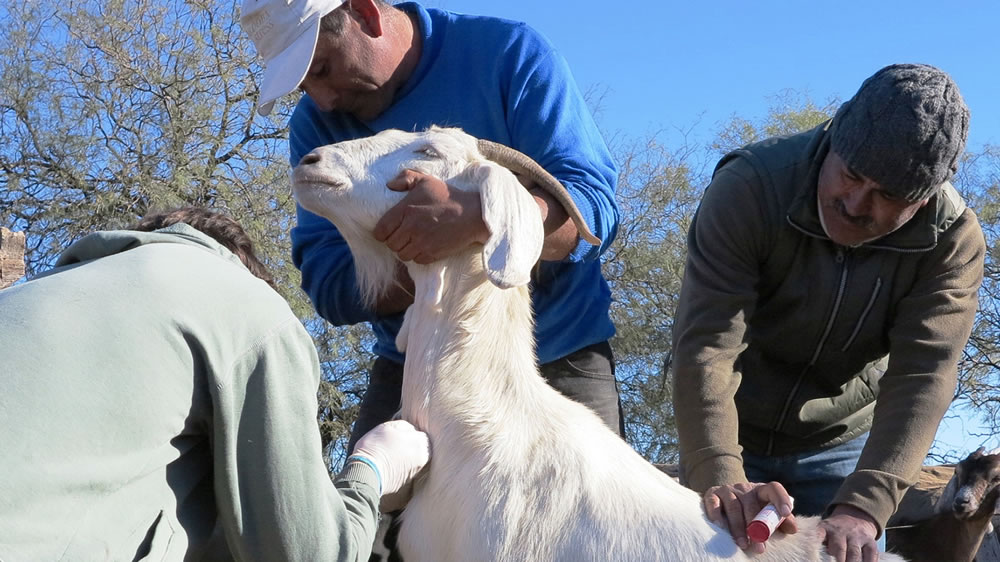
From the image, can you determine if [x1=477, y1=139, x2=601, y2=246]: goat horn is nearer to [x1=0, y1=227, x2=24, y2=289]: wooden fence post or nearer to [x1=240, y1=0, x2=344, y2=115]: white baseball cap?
[x1=240, y1=0, x2=344, y2=115]: white baseball cap

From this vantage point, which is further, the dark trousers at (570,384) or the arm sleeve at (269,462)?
the dark trousers at (570,384)

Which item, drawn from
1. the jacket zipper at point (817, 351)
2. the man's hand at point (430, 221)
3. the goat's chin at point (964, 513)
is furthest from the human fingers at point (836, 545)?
the goat's chin at point (964, 513)

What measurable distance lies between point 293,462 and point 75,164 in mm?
15229

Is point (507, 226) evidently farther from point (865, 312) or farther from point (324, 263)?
point (865, 312)

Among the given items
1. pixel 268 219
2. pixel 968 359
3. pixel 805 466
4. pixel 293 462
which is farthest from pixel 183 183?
pixel 293 462

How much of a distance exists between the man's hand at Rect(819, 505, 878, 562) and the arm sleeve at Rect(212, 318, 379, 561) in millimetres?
1549

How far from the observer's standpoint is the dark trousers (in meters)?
4.20

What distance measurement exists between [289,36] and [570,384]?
1.59 meters

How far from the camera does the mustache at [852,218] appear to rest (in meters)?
3.78

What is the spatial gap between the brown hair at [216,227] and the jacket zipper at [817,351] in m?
1.99

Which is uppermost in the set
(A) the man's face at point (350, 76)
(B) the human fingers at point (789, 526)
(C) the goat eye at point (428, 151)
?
(A) the man's face at point (350, 76)

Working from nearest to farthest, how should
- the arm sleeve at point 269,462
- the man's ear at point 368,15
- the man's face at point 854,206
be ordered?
1. the arm sleeve at point 269,462
2. the man's face at point 854,206
3. the man's ear at point 368,15

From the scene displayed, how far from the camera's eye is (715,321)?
3.93 metres

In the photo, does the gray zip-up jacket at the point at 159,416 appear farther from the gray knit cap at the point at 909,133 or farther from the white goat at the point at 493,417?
the gray knit cap at the point at 909,133
